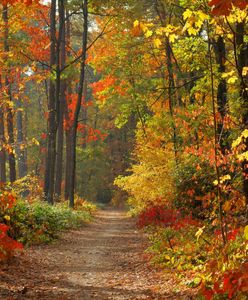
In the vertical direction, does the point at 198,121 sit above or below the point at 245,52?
below

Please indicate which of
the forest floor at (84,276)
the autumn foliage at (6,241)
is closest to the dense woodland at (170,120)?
the autumn foliage at (6,241)

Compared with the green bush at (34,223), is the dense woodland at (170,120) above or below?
above

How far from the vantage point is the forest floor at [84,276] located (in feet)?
22.9

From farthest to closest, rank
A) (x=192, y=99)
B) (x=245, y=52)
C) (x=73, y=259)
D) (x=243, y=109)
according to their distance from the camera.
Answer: (x=192, y=99) < (x=73, y=259) < (x=245, y=52) < (x=243, y=109)

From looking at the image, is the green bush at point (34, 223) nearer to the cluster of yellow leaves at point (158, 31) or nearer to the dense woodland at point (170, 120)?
the dense woodland at point (170, 120)

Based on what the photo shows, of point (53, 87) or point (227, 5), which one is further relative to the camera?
point (53, 87)

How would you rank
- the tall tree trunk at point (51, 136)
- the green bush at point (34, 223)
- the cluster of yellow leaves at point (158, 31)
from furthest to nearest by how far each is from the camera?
1. the tall tree trunk at point (51, 136)
2. the green bush at point (34, 223)
3. the cluster of yellow leaves at point (158, 31)

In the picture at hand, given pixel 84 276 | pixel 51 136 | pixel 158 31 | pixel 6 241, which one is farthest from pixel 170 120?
pixel 158 31

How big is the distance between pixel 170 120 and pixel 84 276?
9.46 meters

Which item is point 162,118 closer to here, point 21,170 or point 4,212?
point 4,212

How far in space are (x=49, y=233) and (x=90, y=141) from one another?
34.1 metres

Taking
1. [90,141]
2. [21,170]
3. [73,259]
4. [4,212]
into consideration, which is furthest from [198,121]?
[90,141]

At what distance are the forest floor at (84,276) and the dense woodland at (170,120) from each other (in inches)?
18.2

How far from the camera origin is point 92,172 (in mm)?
48812
